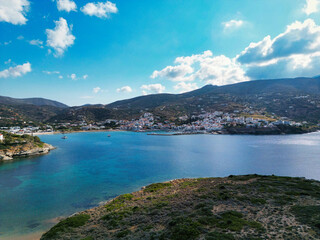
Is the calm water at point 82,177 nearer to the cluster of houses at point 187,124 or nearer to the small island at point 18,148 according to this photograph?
the small island at point 18,148

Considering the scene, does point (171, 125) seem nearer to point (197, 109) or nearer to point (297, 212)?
point (197, 109)

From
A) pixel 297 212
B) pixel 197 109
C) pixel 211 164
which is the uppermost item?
pixel 197 109

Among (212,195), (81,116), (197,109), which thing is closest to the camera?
(212,195)

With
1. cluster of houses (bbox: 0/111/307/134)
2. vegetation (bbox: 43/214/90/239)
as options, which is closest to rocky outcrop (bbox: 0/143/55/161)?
vegetation (bbox: 43/214/90/239)

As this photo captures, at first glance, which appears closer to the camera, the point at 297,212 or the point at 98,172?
the point at 297,212

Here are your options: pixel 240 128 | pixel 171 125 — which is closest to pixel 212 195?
pixel 240 128

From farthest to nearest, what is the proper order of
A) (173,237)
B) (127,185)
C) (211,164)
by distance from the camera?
(211,164)
(127,185)
(173,237)
